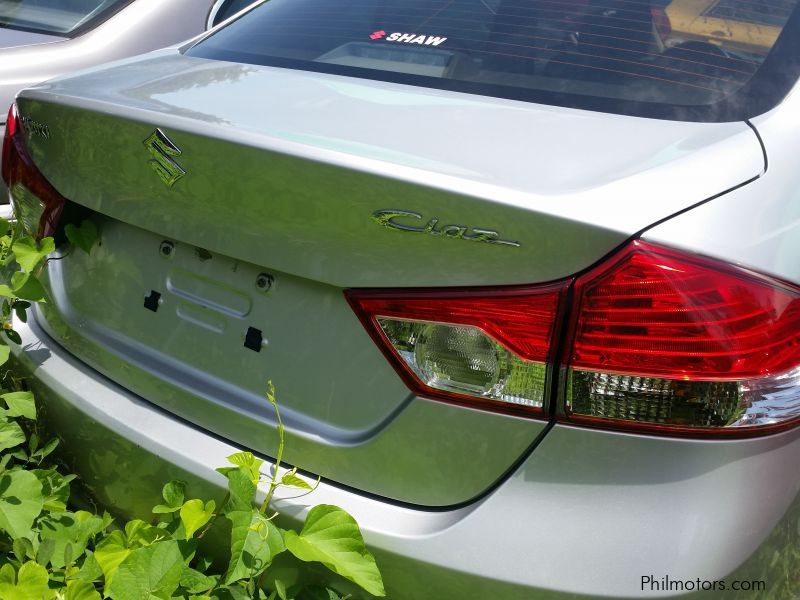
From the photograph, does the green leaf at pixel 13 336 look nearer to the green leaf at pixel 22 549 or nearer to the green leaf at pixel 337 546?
the green leaf at pixel 22 549

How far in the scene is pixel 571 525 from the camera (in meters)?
1.33

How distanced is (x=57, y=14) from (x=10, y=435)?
2.42m

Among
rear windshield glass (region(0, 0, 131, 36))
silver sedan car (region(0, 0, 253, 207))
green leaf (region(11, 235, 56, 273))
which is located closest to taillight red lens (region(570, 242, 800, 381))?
green leaf (region(11, 235, 56, 273))

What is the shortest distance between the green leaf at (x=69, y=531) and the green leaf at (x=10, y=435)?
0.18 m

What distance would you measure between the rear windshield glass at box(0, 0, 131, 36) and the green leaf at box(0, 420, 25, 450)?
221cm

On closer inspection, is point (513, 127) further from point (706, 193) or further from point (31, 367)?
point (31, 367)

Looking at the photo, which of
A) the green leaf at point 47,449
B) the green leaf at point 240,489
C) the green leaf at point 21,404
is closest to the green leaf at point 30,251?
the green leaf at point 21,404

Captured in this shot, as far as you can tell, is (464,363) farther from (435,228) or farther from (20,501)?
(20,501)

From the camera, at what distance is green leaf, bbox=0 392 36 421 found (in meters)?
1.87

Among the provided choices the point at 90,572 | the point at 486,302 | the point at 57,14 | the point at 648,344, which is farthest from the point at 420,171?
the point at 57,14

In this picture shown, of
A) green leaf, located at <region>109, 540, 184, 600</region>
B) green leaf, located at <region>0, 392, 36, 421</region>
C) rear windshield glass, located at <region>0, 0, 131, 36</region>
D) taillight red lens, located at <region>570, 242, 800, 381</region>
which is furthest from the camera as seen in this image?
rear windshield glass, located at <region>0, 0, 131, 36</region>

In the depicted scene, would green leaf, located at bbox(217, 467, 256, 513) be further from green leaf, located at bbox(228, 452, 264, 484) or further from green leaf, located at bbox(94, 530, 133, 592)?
green leaf, located at bbox(94, 530, 133, 592)

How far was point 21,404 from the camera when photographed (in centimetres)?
188

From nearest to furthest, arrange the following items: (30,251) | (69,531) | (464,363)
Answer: (464,363)
(69,531)
(30,251)
